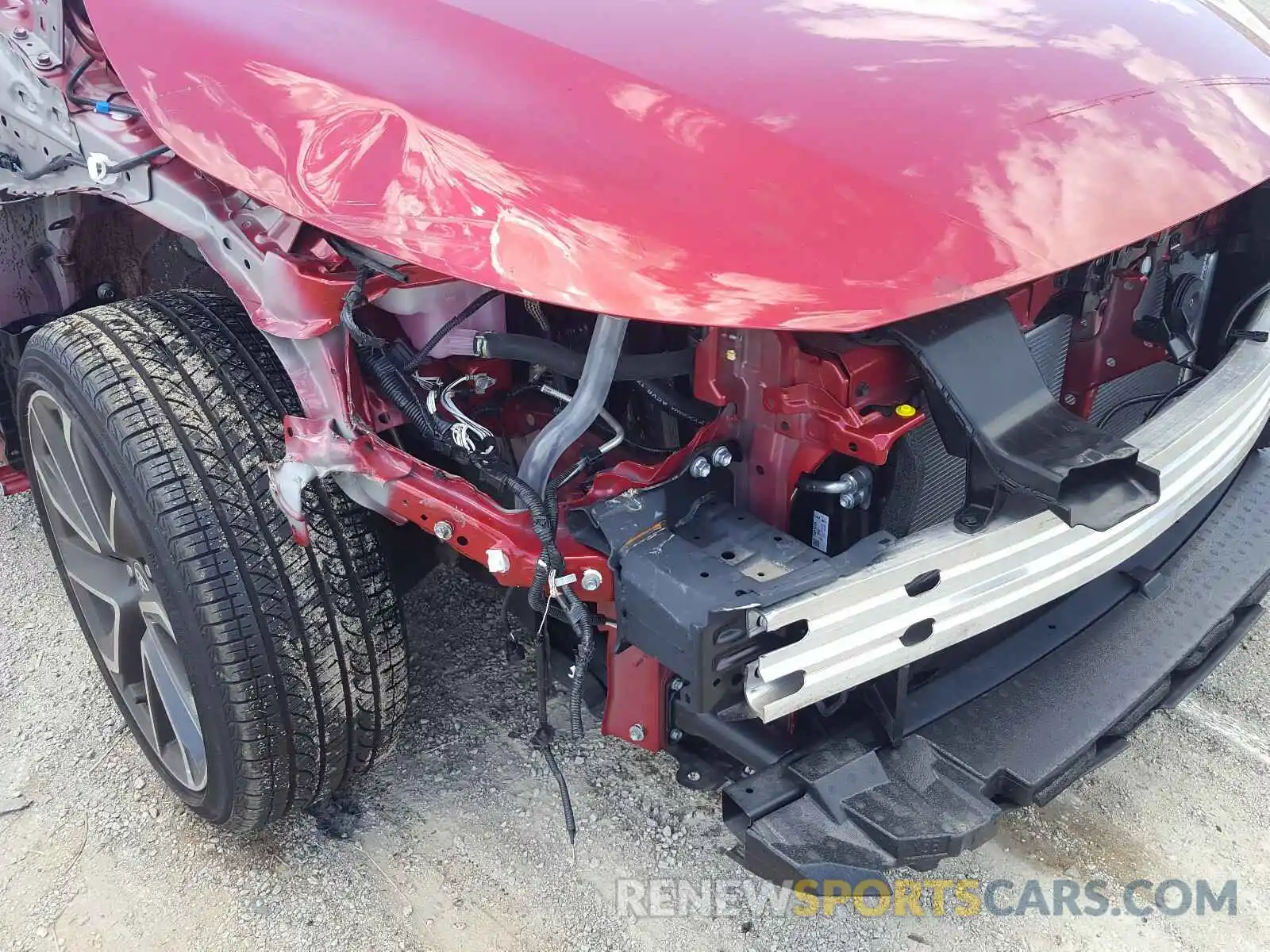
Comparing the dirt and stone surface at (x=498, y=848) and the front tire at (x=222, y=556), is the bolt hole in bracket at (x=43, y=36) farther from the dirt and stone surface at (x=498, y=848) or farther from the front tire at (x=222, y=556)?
the dirt and stone surface at (x=498, y=848)

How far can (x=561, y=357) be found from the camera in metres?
1.58

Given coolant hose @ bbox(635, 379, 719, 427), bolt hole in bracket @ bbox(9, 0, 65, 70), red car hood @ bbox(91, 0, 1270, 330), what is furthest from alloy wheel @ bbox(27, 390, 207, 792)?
coolant hose @ bbox(635, 379, 719, 427)

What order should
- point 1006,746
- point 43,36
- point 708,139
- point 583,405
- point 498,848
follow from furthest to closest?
point 498,848 < point 43,36 < point 1006,746 < point 583,405 < point 708,139

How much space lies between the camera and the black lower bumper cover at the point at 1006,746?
4.88ft

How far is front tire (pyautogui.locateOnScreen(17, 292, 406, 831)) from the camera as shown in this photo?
1737 mm

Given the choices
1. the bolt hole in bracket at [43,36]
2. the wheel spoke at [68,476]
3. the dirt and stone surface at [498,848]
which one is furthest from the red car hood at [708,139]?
the dirt and stone surface at [498,848]

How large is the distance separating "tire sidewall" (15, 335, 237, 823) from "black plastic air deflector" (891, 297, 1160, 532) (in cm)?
126

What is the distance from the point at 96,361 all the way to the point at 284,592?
559mm

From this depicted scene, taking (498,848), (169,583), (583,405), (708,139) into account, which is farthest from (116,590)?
(708,139)

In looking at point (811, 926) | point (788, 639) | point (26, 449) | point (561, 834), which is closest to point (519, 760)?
point (561, 834)

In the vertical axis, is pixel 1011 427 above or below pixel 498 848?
above

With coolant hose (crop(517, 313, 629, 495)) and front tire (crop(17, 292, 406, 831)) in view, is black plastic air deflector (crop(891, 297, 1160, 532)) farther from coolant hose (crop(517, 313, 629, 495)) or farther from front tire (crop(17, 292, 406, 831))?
front tire (crop(17, 292, 406, 831))

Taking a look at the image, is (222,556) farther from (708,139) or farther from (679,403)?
(708,139)

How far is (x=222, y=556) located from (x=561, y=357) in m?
0.68
